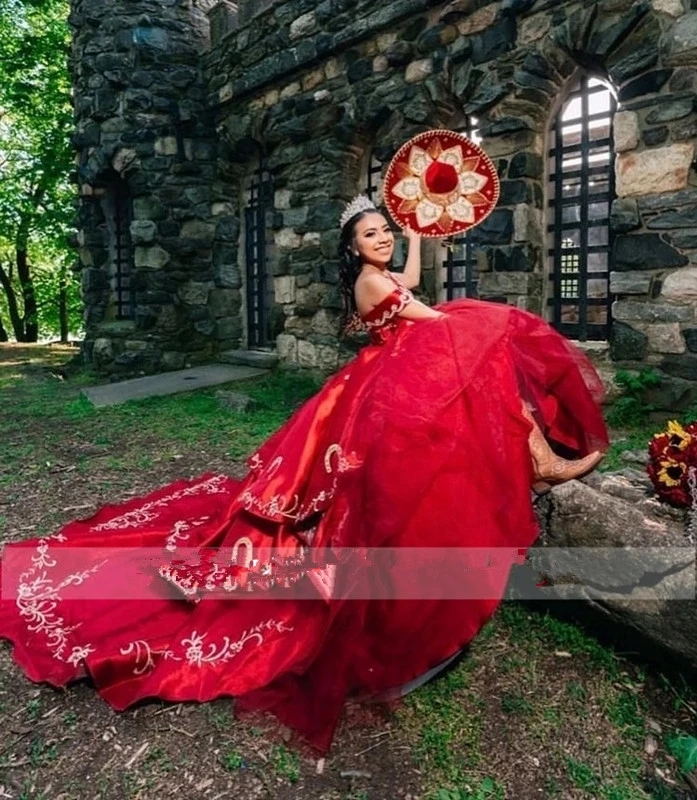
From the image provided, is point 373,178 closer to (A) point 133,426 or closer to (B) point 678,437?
(A) point 133,426

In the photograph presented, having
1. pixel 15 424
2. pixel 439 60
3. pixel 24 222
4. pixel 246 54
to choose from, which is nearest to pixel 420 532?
pixel 439 60

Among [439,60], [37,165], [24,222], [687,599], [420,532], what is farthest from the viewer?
[24,222]

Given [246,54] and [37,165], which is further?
[37,165]

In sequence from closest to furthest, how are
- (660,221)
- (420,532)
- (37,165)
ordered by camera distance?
(420,532) < (660,221) < (37,165)

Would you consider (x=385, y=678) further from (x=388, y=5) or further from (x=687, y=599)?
(x=388, y=5)

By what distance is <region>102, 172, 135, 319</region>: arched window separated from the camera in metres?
9.62

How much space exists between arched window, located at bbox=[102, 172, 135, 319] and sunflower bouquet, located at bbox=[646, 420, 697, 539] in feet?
28.1

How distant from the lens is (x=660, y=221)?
4.63m

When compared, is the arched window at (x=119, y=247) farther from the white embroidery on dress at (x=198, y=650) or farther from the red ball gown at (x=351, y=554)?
the white embroidery on dress at (x=198, y=650)

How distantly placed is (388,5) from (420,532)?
5.86 metres

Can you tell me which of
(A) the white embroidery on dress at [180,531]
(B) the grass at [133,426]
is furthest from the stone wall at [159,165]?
(A) the white embroidery on dress at [180,531]

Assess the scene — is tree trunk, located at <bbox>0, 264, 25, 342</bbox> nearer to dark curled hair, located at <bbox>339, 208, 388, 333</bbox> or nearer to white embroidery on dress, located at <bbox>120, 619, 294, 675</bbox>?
dark curled hair, located at <bbox>339, 208, 388, 333</bbox>

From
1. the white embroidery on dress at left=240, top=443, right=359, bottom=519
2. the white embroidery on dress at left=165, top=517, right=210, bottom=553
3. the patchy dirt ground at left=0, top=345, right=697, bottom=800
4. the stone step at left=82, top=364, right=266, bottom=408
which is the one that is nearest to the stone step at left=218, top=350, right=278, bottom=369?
the stone step at left=82, top=364, right=266, bottom=408

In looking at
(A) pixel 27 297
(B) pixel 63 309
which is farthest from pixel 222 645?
(B) pixel 63 309
